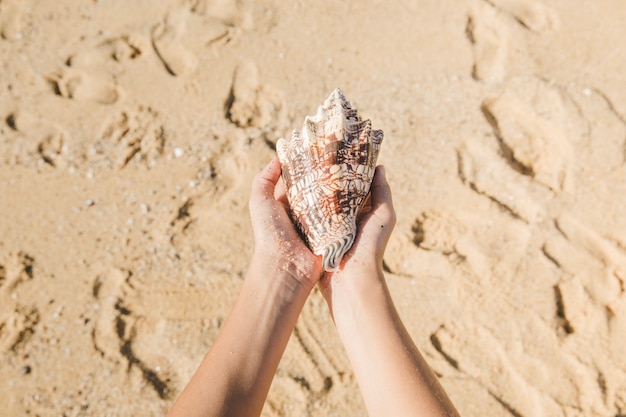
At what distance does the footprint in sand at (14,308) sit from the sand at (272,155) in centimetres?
1

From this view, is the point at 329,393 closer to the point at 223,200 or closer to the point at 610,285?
the point at 223,200

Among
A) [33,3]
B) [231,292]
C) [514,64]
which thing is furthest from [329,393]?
[33,3]

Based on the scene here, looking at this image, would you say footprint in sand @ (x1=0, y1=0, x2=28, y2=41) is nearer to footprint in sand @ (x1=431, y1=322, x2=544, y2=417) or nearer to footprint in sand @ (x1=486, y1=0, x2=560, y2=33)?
footprint in sand @ (x1=486, y1=0, x2=560, y2=33)

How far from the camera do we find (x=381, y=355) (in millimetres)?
1968

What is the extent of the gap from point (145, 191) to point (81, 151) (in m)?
0.58

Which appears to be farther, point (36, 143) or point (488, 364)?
point (36, 143)

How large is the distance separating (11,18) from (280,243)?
3.42m

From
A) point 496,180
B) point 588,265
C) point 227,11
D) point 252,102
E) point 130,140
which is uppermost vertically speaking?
point 227,11

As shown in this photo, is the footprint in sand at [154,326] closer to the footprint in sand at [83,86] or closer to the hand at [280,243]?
the hand at [280,243]

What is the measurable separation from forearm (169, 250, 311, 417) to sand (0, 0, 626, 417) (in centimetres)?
76

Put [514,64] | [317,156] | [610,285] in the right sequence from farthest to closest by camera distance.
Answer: [514,64] < [610,285] < [317,156]

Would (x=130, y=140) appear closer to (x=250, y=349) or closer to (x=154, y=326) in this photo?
(x=154, y=326)

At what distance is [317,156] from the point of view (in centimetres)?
235

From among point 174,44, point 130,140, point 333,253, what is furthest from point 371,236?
point 174,44
